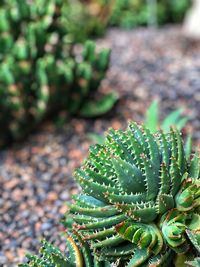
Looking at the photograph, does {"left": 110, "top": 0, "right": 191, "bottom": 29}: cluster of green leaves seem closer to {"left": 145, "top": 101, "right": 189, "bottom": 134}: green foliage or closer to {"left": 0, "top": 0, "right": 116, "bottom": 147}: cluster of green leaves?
{"left": 0, "top": 0, "right": 116, "bottom": 147}: cluster of green leaves

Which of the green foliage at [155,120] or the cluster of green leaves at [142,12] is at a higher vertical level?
the cluster of green leaves at [142,12]

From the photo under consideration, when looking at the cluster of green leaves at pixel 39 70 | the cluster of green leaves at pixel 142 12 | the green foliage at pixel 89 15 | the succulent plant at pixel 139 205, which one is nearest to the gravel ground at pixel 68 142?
the cluster of green leaves at pixel 39 70

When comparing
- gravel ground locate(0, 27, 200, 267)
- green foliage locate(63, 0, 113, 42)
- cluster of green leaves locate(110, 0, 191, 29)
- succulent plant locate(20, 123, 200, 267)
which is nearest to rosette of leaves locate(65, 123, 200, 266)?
succulent plant locate(20, 123, 200, 267)

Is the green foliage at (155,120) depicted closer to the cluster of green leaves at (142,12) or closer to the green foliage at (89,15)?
the green foliage at (89,15)

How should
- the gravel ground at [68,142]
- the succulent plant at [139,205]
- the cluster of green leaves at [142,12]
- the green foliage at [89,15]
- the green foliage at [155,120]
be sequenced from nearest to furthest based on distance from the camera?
the succulent plant at [139,205] → the gravel ground at [68,142] → the green foliage at [155,120] → the green foliage at [89,15] → the cluster of green leaves at [142,12]

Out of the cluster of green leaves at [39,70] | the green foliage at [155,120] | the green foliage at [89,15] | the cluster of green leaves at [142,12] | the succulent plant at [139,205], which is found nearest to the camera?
the succulent plant at [139,205]

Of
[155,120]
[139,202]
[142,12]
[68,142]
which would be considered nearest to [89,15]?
[142,12]

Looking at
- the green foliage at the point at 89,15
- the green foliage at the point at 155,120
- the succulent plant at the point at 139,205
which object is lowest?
the succulent plant at the point at 139,205

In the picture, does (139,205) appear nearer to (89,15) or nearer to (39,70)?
(39,70)
